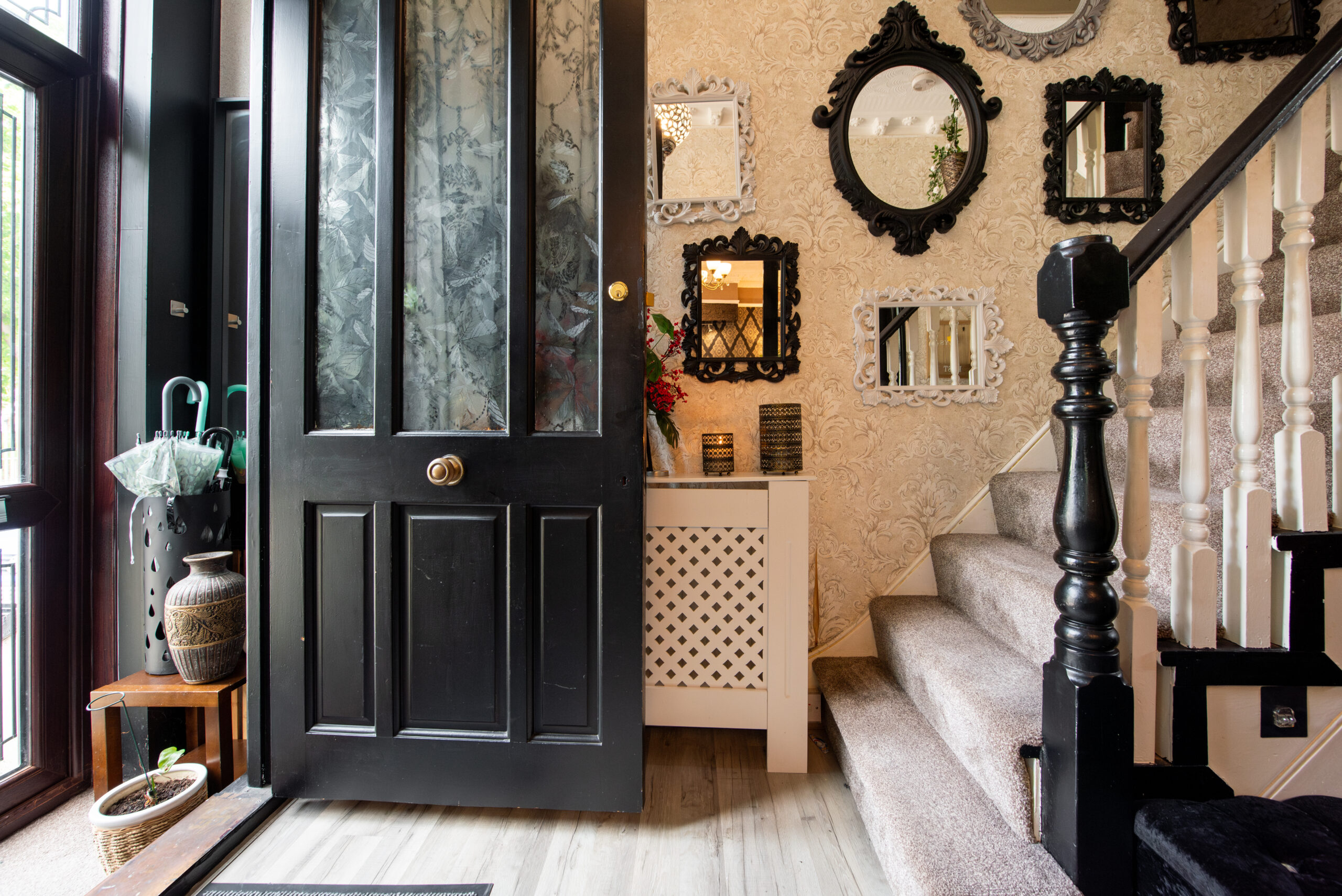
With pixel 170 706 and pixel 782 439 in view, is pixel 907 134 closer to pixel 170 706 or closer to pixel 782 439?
pixel 782 439

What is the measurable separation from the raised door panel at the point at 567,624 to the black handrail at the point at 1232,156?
131cm

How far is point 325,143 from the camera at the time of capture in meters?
1.54

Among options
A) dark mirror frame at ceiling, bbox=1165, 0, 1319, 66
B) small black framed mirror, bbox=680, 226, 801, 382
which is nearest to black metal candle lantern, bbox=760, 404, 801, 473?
small black framed mirror, bbox=680, 226, 801, 382

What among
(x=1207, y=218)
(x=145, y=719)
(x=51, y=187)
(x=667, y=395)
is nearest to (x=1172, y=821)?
(x=1207, y=218)

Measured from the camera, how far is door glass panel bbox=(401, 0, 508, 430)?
1517 mm

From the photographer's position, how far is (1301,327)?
1088 millimetres

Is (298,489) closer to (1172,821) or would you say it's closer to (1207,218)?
(1172,821)

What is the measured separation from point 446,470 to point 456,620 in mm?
399

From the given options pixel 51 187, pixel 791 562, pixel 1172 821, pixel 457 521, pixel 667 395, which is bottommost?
pixel 1172 821

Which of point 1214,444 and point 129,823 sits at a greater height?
point 1214,444

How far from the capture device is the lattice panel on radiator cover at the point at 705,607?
1789 mm

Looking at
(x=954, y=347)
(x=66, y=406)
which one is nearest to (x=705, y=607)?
(x=954, y=347)

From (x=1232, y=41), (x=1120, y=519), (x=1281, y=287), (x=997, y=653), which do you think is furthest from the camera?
(x=1232, y=41)

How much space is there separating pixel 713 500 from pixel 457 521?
76cm
